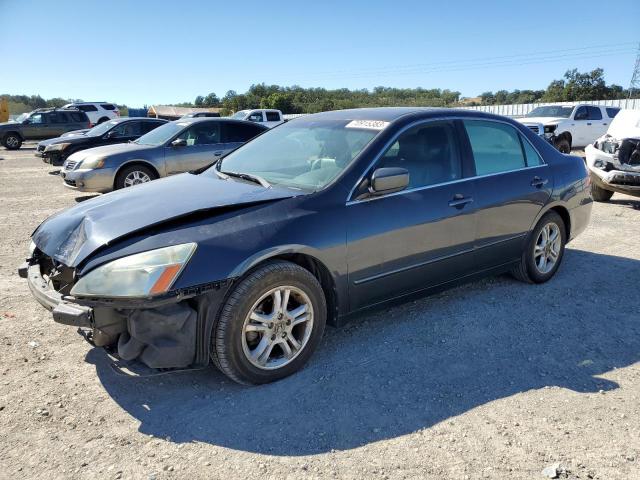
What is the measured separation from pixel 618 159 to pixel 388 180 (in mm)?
6948

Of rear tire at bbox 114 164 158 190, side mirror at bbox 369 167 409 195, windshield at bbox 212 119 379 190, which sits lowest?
rear tire at bbox 114 164 158 190

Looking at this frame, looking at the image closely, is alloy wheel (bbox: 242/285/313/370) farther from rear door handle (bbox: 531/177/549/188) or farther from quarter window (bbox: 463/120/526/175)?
rear door handle (bbox: 531/177/549/188)

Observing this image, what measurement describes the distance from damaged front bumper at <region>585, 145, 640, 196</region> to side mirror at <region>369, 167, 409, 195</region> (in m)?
6.63

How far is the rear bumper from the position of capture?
2.78 meters

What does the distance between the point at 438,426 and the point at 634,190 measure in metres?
7.42

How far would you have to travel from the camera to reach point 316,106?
5472 cm

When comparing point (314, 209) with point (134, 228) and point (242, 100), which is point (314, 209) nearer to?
point (134, 228)

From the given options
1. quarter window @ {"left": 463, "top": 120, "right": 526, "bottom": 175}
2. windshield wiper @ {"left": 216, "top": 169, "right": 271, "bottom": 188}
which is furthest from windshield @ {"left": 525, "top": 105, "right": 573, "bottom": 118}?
windshield wiper @ {"left": 216, "top": 169, "right": 271, "bottom": 188}

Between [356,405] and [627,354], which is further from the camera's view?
[627,354]

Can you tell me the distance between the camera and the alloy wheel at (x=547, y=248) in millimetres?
4973

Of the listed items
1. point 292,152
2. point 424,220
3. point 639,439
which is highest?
point 292,152

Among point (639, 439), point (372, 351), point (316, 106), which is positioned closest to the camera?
point (639, 439)

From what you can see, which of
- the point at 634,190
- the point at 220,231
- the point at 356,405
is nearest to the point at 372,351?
the point at 356,405

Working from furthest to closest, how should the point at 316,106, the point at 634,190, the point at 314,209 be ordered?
the point at 316,106
the point at 634,190
the point at 314,209
